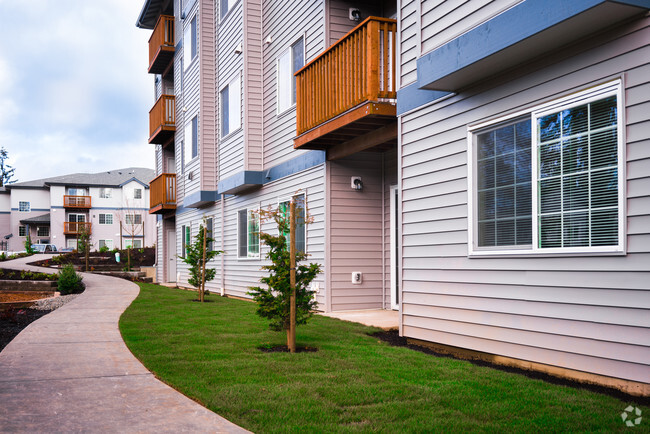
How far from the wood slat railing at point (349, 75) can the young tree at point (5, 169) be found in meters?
85.3

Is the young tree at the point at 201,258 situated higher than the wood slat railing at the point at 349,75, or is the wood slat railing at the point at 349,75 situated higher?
the wood slat railing at the point at 349,75

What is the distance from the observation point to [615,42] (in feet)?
15.4

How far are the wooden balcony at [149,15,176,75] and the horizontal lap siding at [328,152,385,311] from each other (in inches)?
577

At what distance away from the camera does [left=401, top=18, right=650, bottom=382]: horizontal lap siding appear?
4.46m

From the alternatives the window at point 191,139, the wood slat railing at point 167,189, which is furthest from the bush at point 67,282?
the wood slat railing at point 167,189

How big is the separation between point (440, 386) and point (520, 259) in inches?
61.8

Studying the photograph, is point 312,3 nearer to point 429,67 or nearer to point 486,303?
point 429,67

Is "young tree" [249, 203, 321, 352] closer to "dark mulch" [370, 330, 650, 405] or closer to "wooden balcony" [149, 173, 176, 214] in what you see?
"dark mulch" [370, 330, 650, 405]

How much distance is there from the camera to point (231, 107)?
1523 centimetres

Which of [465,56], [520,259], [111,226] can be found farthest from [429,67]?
[111,226]

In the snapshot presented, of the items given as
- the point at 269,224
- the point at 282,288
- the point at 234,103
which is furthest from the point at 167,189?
the point at 282,288

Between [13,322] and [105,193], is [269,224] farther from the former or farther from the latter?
[105,193]

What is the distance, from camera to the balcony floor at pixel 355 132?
8039 millimetres

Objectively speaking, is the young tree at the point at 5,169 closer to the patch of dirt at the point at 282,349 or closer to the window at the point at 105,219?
the window at the point at 105,219
